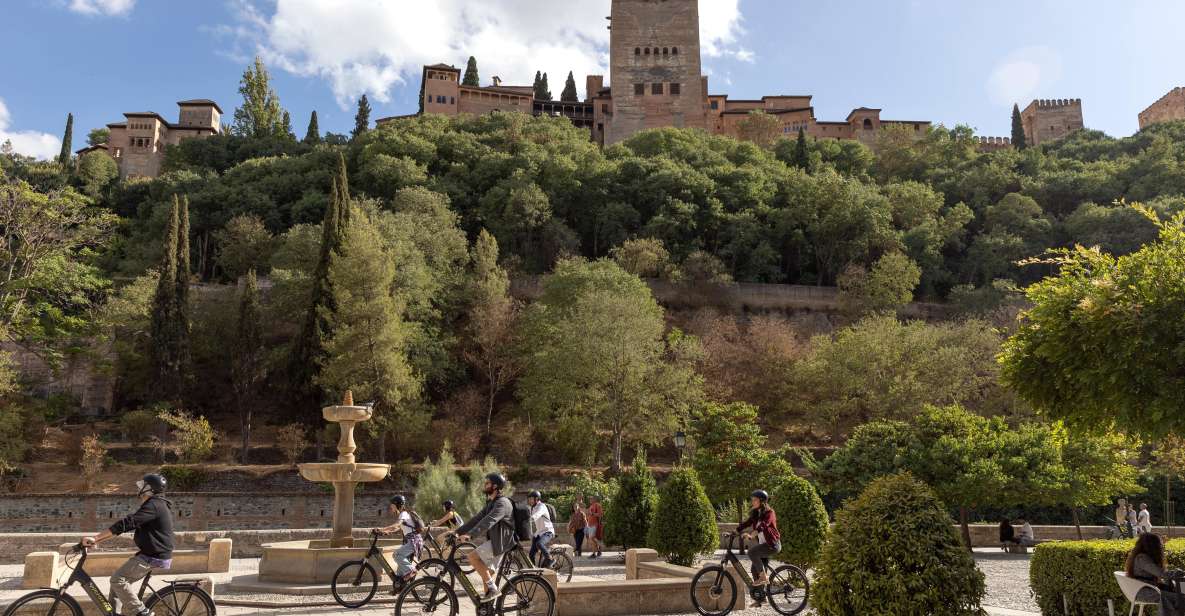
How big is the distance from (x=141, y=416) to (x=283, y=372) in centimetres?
603

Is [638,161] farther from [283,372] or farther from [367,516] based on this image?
[367,516]

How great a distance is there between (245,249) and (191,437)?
19.4m

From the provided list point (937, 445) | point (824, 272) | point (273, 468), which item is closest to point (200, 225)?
point (273, 468)

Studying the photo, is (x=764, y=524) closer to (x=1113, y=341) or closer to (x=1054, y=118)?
(x=1113, y=341)

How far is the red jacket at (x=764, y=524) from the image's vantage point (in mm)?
10062

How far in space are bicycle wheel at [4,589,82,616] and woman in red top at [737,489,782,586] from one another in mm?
6784

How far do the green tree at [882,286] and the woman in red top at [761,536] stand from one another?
40.8 meters

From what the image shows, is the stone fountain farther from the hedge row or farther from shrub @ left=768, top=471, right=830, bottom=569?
the hedge row

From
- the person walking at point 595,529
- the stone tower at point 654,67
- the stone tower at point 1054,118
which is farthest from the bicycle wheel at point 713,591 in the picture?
the stone tower at point 1054,118

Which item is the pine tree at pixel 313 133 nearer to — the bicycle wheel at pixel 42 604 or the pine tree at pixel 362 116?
the pine tree at pixel 362 116

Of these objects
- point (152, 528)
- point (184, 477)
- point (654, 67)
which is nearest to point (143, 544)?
point (152, 528)

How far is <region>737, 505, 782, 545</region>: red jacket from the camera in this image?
10062mm

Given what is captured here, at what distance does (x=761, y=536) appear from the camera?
1013 centimetres

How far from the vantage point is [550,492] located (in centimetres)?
3322
